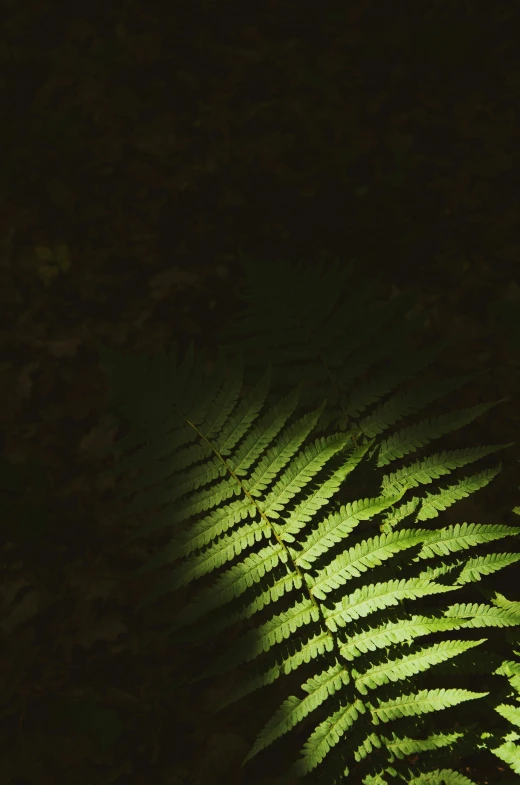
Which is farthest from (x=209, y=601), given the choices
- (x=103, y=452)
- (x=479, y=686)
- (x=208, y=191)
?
(x=208, y=191)

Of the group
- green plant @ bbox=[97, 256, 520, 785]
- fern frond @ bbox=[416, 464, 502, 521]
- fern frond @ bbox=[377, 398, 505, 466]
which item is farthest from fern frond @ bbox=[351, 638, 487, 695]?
fern frond @ bbox=[377, 398, 505, 466]

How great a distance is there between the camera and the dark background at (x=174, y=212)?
2.84 m

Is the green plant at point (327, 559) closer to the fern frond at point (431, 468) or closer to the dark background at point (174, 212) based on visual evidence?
the fern frond at point (431, 468)

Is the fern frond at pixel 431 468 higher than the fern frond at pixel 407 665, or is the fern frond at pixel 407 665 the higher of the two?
the fern frond at pixel 431 468

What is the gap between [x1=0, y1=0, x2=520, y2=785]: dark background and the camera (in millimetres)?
2836

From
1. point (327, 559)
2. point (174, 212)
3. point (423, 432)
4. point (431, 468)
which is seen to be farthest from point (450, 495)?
point (174, 212)

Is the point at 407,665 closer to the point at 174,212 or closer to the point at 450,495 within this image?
the point at 450,495

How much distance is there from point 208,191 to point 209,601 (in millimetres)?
2536

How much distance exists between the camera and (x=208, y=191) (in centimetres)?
359

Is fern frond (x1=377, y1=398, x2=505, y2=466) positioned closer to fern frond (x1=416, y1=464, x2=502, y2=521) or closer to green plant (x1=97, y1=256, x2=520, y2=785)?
green plant (x1=97, y1=256, x2=520, y2=785)

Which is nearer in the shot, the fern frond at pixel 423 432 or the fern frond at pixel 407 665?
the fern frond at pixel 407 665

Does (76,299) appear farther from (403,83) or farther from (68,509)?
Result: (403,83)

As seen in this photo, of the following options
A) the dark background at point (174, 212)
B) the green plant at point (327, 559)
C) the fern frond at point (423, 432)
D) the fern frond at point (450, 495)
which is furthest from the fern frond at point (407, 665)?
the dark background at point (174, 212)

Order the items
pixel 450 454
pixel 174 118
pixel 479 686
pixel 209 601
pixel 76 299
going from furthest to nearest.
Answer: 1. pixel 174 118
2. pixel 76 299
3. pixel 479 686
4. pixel 450 454
5. pixel 209 601
